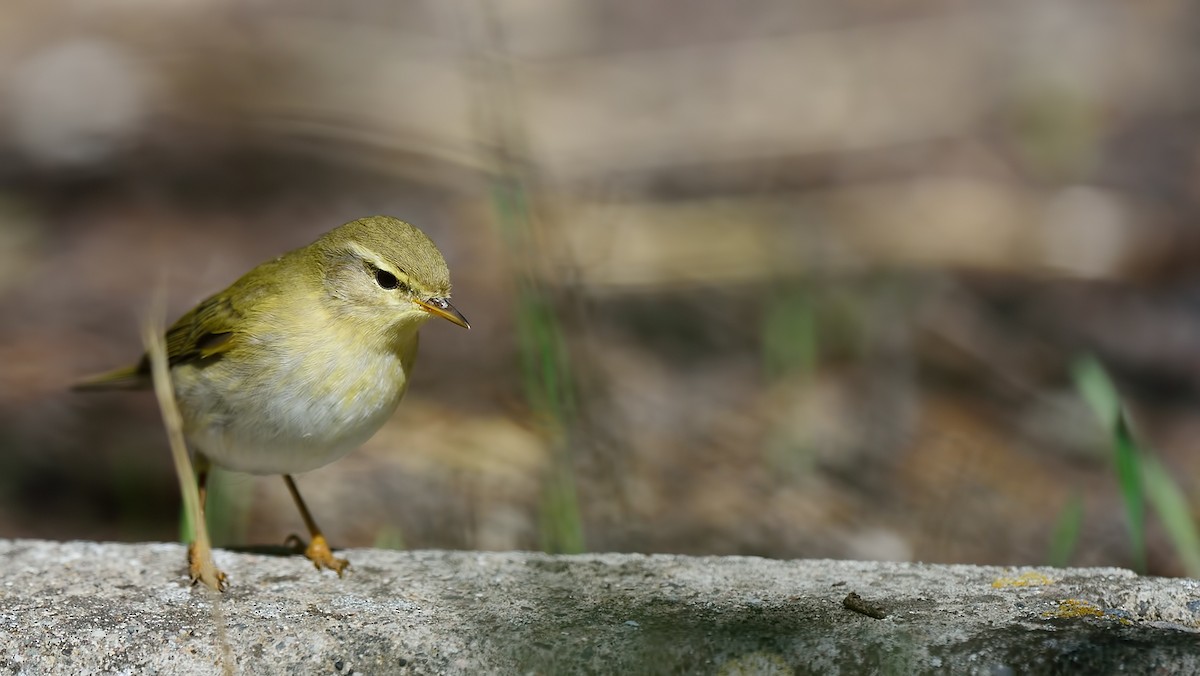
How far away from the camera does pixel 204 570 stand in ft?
9.57

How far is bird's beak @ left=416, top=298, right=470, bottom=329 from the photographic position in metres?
3.24

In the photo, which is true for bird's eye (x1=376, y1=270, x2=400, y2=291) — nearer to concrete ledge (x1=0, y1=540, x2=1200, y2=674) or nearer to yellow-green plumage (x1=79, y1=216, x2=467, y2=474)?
yellow-green plumage (x1=79, y1=216, x2=467, y2=474)

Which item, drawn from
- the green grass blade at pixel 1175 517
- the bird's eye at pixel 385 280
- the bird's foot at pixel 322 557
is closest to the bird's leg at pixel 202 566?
the bird's foot at pixel 322 557

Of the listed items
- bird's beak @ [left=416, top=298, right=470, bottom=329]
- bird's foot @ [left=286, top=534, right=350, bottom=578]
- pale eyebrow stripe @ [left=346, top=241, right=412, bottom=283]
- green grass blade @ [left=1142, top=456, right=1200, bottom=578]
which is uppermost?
pale eyebrow stripe @ [left=346, top=241, right=412, bottom=283]

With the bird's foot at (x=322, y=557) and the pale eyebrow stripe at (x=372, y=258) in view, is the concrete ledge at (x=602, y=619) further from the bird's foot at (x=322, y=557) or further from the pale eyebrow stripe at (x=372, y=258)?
the pale eyebrow stripe at (x=372, y=258)

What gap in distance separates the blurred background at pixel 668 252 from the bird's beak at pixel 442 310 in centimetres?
18

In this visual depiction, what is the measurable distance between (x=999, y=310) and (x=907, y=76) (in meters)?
2.76

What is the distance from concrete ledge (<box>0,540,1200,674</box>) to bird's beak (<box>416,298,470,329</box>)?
59 cm

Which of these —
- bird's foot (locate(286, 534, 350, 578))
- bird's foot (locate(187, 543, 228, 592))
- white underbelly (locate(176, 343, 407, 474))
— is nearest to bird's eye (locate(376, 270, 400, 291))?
white underbelly (locate(176, 343, 407, 474))

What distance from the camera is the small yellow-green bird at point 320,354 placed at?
127 inches

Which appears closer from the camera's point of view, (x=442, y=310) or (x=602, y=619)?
(x=602, y=619)

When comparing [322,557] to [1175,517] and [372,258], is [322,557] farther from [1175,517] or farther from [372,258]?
[1175,517]

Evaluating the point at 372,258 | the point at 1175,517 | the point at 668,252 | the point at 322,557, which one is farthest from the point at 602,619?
the point at 668,252

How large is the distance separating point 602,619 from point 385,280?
3.69 ft
